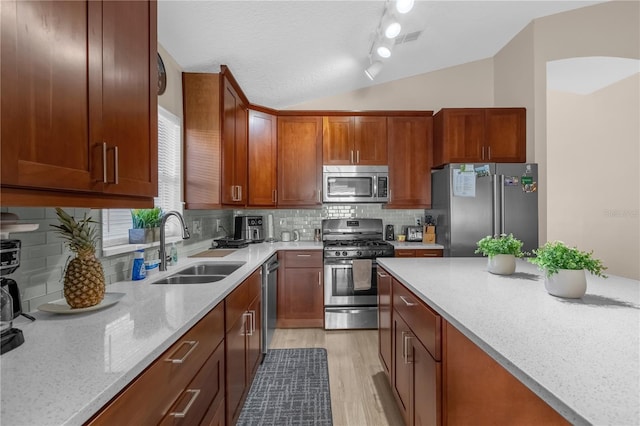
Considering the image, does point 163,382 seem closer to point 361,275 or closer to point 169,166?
point 169,166

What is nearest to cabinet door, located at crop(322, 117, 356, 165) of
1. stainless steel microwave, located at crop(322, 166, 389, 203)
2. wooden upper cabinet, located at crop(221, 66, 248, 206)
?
stainless steel microwave, located at crop(322, 166, 389, 203)

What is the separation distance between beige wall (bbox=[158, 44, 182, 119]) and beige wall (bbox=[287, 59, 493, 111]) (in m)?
1.74

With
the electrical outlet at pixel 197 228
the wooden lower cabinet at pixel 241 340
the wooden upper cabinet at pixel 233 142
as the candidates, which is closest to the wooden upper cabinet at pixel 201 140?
the wooden upper cabinet at pixel 233 142

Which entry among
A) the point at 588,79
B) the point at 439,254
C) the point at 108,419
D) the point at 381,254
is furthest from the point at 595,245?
the point at 108,419

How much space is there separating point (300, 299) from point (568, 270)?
2.59m

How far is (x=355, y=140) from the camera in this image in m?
3.79

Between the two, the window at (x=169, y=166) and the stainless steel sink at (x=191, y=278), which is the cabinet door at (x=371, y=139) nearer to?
the window at (x=169, y=166)

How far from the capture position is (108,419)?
0.68 meters

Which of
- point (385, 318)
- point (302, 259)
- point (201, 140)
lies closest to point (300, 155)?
point (302, 259)

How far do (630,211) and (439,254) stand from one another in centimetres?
258

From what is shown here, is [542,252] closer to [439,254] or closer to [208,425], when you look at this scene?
[208,425]

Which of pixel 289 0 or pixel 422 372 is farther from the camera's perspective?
pixel 289 0

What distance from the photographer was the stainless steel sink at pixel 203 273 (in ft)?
6.50

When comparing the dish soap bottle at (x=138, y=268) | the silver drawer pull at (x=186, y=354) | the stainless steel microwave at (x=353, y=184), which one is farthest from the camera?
the stainless steel microwave at (x=353, y=184)
